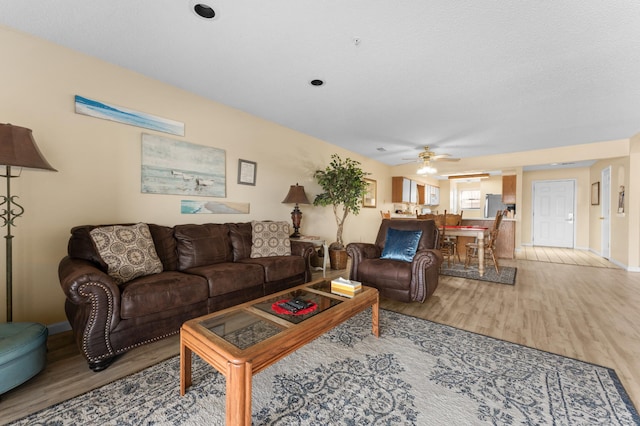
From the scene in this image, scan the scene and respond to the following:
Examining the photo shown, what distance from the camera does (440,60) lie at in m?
2.43

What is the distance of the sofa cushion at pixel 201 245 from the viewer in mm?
2736

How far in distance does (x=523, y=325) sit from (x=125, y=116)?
14.3ft

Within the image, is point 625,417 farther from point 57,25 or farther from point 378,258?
point 57,25

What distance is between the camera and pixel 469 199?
9477mm

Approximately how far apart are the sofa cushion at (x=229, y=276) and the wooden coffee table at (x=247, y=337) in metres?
0.64

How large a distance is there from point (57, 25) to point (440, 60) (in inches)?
124

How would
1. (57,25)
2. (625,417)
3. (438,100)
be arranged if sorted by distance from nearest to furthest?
(625,417) → (57,25) → (438,100)

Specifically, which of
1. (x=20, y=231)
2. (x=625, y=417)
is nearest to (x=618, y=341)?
(x=625, y=417)

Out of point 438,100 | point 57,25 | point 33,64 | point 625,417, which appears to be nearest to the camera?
point 625,417

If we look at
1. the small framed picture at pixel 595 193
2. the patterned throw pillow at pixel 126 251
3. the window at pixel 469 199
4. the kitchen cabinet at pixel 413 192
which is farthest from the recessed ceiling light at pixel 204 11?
the window at pixel 469 199

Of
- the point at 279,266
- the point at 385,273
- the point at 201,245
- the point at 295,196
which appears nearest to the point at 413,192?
the point at 295,196

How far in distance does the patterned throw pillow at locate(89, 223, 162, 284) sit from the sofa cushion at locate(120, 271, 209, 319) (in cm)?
11

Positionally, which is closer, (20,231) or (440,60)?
(20,231)

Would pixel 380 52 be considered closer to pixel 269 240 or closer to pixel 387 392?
pixel 269 240
